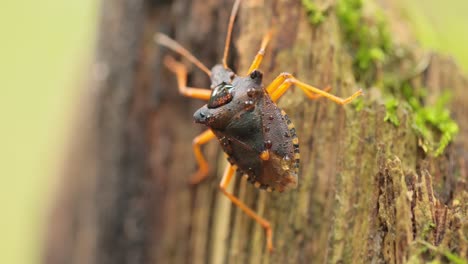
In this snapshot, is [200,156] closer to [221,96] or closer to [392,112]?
[221,96]

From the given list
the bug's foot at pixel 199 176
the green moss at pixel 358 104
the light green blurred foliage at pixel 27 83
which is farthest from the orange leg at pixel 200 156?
the light green blurred foliage at pixel 27 83

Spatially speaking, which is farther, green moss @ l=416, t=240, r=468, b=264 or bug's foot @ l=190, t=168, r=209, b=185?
bug's foot @ l=190, t=168, r=209, b=185

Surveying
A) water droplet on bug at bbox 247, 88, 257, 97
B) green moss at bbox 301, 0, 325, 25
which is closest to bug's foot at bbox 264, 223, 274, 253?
water droplet on bug at bbox 247, 88, 257, 97

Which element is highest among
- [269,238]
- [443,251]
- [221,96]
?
[221,96]

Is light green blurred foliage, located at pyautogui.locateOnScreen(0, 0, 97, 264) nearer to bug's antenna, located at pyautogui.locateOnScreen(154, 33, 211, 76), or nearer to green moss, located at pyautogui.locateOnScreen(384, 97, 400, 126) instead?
bug's antenna, located at pyautogui.locateOnScreen(154, 33, 211, 76)

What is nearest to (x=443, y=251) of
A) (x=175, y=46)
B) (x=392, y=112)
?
(x=392, y=112)

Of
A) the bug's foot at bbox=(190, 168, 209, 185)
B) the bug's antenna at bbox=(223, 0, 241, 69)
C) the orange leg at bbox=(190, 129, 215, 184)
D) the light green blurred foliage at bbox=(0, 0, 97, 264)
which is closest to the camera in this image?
the bug's antenna at bbox=(223, 0, 241, 69)

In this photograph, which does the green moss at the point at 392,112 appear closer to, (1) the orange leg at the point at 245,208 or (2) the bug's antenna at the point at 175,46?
(1) the orange leg at the point at 245,208
